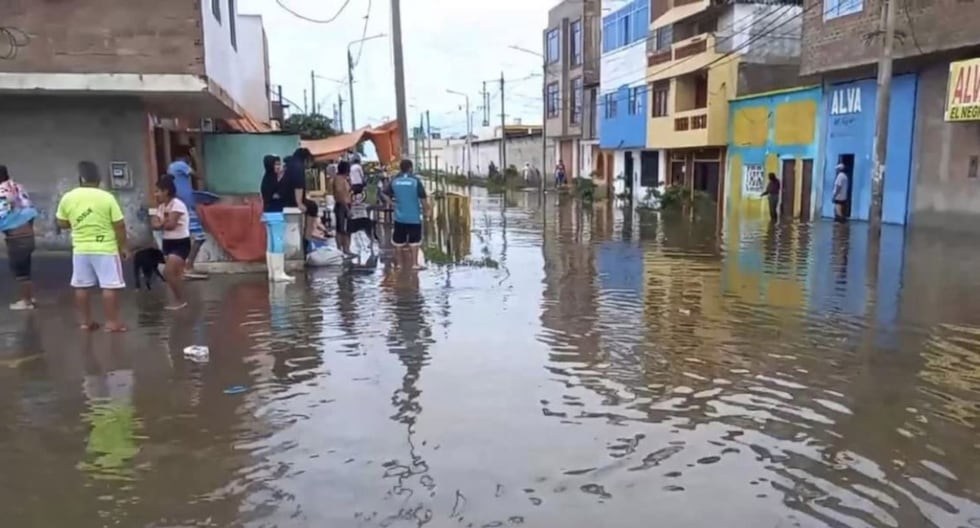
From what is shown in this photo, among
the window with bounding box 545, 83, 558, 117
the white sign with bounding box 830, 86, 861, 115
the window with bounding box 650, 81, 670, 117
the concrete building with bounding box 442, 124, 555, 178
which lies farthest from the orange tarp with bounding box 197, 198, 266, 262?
the window with bounding box 545, 83, 558, 117

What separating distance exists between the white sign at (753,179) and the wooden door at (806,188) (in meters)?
2.18

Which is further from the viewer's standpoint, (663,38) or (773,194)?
(663,38)

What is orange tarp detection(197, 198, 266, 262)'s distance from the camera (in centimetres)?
1180

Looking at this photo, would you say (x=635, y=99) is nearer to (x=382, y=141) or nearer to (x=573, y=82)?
(x=573, y=82)

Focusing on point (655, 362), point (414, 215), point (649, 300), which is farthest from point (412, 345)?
point (414, 215)

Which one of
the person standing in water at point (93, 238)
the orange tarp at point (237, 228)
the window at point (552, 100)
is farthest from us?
the window at point (552, 100)

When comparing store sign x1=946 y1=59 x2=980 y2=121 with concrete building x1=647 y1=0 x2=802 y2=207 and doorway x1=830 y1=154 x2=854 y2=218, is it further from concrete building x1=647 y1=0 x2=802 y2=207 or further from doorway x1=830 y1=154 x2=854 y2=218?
concrete building x1=647 y1=0 x2=802 y2=207

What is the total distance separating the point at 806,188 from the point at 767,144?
3096 millimetres

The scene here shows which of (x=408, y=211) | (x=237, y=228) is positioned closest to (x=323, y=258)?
(x=237, y=228)

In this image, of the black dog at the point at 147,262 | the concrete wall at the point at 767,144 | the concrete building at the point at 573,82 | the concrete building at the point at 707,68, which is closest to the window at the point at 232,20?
the black dog at the point at 147,262

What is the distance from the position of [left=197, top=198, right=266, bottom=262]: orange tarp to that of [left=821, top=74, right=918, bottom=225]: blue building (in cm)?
1683

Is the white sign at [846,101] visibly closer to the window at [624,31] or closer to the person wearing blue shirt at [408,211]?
the person wearing blue shirt at [408,211]

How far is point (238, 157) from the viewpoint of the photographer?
1591 centimetres

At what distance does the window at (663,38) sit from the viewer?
36097 millimetres
